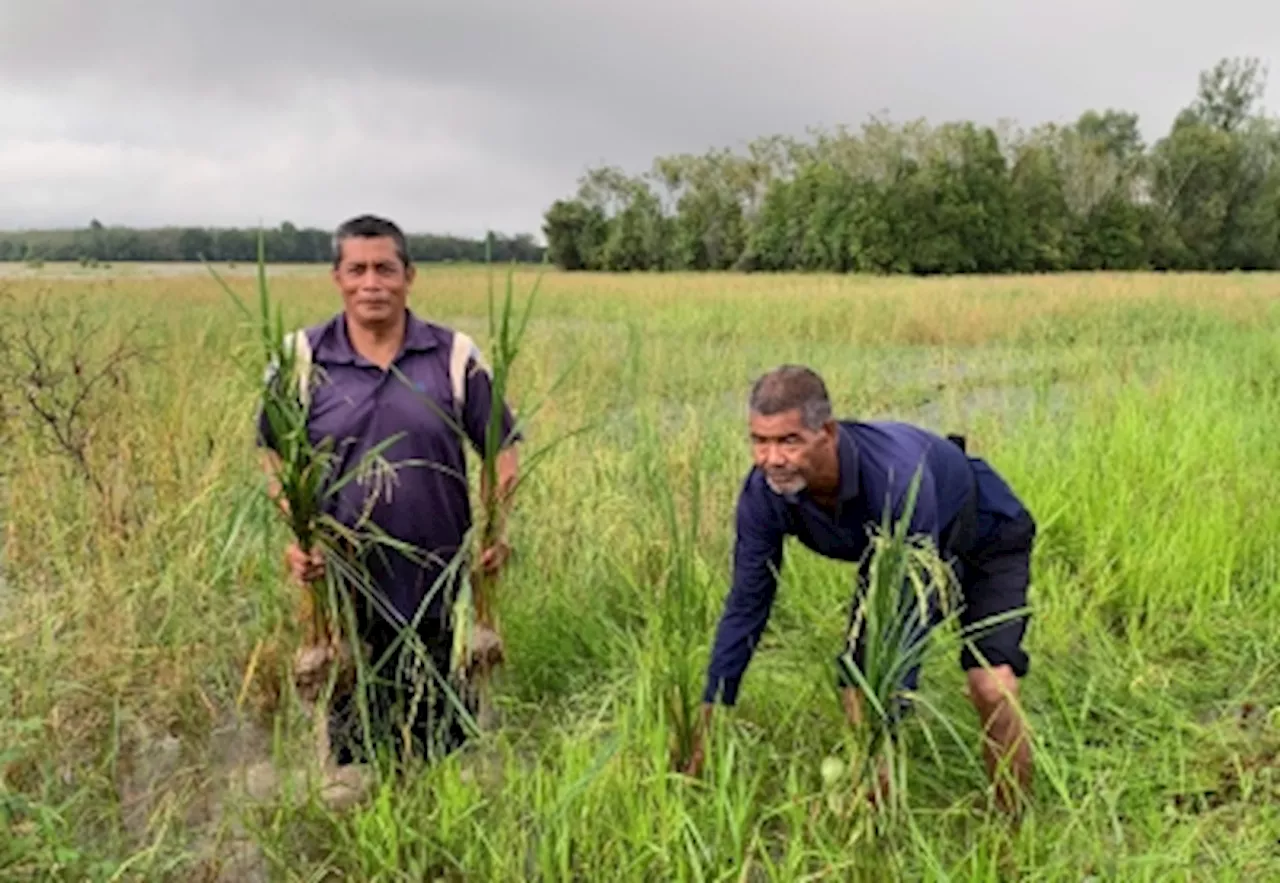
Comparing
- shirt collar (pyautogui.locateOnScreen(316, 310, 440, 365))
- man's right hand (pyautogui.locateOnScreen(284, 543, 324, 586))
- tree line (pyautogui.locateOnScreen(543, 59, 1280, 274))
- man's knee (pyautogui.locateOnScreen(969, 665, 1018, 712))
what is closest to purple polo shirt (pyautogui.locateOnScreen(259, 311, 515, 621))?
shirt collar (pyautogui.locateOnScreen(316, 310, 440, 365))

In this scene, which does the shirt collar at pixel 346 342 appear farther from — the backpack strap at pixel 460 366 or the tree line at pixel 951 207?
the tree line at pixel 951 207

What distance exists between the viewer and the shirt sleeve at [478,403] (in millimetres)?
2078

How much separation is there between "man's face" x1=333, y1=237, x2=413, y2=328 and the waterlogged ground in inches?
12.9

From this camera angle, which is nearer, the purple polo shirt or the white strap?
the white strap

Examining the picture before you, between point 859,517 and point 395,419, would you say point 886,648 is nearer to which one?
point 859,517

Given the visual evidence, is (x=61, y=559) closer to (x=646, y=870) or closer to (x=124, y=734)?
(x=124, y=734)

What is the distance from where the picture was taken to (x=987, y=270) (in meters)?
38.9

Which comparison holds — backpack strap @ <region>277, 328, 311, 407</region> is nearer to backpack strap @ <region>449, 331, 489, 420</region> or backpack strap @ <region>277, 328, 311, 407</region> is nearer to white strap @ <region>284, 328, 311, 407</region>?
white strap @ <region>284, 328, 311, 407</region>

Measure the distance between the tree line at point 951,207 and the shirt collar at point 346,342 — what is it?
120 feet

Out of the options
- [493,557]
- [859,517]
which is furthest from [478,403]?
[859,517]

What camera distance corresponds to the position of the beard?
5.84 feet

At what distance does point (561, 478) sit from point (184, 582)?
1.52m

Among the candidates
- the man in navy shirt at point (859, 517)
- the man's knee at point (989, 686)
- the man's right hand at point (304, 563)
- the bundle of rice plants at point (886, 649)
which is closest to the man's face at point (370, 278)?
the man's right hand at point (304, 563)

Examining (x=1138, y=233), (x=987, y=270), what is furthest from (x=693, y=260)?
(x=1138, y=233)
